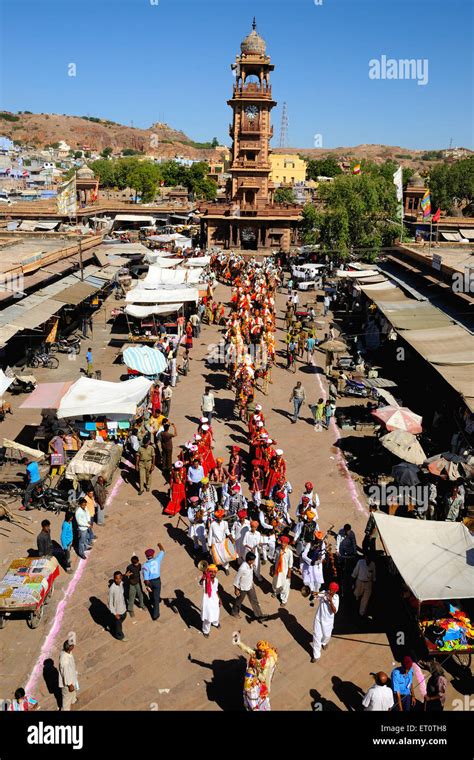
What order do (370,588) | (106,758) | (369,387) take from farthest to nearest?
(369,387) < (370,588) < (106,758)

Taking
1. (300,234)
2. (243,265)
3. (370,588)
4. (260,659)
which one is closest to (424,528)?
(370,588)

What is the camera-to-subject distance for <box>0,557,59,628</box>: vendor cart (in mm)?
8750

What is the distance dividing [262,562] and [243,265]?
3148cm

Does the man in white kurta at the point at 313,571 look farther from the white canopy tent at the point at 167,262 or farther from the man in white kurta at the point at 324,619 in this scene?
the white canopy tent at the point at 167,262

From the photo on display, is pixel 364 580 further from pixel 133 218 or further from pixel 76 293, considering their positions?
pixel 133 218

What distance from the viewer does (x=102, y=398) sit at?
46.9 ft

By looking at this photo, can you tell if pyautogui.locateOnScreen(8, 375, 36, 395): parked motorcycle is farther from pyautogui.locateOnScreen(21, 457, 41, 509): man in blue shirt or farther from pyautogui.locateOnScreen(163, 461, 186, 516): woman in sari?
pyautogui.locateOnScreen(163, 461, 186, 516): woman in sari

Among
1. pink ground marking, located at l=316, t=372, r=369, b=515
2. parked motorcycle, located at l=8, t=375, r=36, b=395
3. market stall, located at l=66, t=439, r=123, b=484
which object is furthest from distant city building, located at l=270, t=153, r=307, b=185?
market stall, located at l=66, t=439, r=123, b=484

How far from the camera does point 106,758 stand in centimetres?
613

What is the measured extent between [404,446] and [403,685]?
610cm

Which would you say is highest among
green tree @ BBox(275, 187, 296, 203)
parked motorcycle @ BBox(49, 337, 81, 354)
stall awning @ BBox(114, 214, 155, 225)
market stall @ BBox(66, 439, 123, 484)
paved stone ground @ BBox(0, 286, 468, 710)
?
green tree @ BBox(275, 187, 296, 203)

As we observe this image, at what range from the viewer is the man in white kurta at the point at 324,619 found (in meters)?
8.11

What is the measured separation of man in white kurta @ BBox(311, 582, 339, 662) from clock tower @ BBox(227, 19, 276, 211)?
47153mm

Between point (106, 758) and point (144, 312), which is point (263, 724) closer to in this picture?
point (106, 758)
